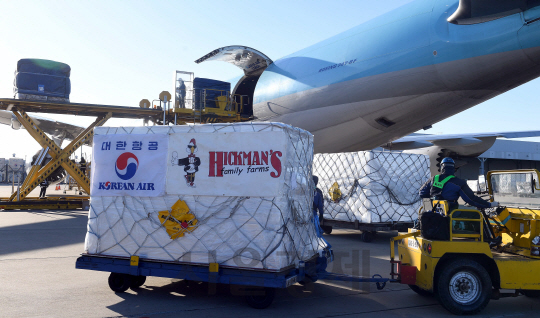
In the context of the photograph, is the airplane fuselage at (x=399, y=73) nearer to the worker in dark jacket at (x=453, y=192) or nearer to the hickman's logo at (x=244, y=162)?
the worker in dark jacket at (x=453, y=192)

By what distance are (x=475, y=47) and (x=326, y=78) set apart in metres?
4.77

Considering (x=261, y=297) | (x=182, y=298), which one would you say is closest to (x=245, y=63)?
(x=182, y=298)

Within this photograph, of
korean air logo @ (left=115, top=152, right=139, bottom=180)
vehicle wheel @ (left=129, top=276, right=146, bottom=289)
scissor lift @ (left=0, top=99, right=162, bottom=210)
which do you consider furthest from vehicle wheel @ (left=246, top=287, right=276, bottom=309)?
scissor lift @ (left=0, top=99, right=162, bottom=210)

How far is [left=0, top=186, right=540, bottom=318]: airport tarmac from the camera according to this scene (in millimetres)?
5738

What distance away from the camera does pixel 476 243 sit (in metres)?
5.76

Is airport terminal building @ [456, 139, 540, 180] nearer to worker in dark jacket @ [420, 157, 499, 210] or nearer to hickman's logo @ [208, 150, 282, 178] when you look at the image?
worker in dark jacket @ [420, 157, 499, 210]

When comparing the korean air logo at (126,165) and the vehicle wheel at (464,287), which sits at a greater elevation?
the korean air logo at (126,165)

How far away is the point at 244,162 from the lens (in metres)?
5.93

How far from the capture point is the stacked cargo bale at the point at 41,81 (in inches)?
755

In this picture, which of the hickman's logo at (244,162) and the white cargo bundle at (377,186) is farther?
the white cargo bundle at (377,186)

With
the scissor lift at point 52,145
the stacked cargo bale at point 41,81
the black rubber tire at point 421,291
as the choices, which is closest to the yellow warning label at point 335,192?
the black rubber tire at point 421,291

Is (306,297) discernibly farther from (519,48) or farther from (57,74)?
(57,74)

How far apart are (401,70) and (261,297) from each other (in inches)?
333

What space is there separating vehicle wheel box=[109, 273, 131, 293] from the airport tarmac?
96 millimetres
